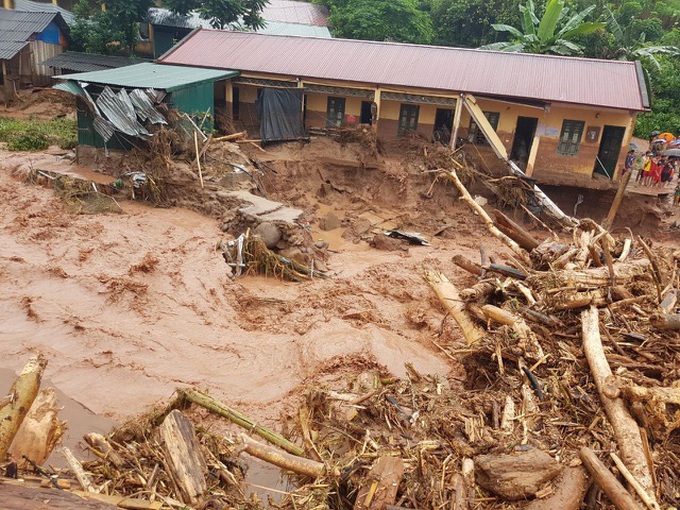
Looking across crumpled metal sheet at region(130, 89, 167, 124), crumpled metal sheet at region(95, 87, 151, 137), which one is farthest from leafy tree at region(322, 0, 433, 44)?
crumpled metal sheet at region(95, 87, 151, 137)

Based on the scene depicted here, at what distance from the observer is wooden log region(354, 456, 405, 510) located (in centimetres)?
422

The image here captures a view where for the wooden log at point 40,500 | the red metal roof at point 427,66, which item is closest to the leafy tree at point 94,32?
the red metal roof at point 427,66

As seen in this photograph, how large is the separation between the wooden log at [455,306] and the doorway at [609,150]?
12.3 metres

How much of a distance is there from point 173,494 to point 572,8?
1137 inches

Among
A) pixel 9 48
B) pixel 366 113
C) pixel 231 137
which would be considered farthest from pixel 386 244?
pixel 9 48

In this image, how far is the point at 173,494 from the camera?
411cm

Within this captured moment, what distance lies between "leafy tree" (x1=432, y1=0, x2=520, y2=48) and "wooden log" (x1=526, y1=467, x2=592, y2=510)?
93.2 feet

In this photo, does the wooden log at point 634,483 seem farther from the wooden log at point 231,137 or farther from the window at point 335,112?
the window at point 335,112

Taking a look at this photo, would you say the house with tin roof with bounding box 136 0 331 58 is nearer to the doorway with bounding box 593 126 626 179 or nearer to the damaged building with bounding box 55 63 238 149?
the damaged building with bounding box 55 63 238 149

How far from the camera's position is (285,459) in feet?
15.8

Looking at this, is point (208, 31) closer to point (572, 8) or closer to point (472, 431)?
point (572, 8)

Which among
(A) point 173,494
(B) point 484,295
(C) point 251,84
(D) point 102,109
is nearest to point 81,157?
(D) point 102,109

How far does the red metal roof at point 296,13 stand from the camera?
3250cm

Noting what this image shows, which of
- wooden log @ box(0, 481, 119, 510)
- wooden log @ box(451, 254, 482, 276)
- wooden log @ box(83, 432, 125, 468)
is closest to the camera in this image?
wooden log @ box(0, 481, 119, 510)
